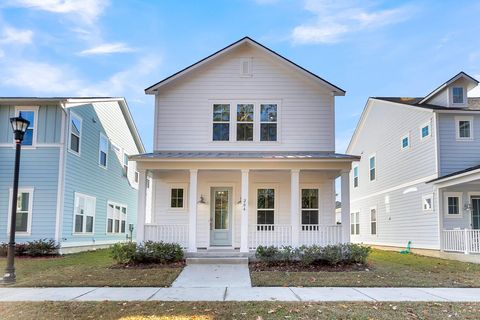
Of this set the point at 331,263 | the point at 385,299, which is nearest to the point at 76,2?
the point at 331,263

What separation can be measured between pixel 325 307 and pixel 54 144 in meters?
12.2

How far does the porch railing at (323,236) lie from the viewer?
12531 millimetres

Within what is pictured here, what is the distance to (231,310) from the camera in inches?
253

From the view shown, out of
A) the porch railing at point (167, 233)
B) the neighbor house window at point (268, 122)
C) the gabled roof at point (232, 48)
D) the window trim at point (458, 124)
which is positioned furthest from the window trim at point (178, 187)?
the window trim at point (458, 124)

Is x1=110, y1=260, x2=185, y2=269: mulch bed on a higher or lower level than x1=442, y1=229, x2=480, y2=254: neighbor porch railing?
lower

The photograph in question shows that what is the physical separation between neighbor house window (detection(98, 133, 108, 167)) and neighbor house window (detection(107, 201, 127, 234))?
221cm

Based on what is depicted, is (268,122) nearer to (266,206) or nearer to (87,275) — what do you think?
(266,206)

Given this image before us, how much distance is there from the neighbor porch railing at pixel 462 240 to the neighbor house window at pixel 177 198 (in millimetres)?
9680

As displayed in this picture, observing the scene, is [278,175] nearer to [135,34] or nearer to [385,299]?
[385,299]

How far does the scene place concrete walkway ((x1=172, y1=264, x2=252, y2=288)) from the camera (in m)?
8.88

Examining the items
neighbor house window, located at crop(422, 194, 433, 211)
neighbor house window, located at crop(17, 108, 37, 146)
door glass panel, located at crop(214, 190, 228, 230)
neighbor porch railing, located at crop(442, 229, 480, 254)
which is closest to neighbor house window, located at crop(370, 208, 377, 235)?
neighbor house window, located at crop(422, 194, 433, 211)

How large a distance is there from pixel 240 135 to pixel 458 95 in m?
9.33

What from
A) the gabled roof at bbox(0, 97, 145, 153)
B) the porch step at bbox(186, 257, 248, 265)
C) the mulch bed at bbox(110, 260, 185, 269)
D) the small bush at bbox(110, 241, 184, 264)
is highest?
the gabled roof at bbox(0, 97, 145, 153)

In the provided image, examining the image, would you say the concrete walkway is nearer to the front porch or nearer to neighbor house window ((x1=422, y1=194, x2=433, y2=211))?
the front porch
